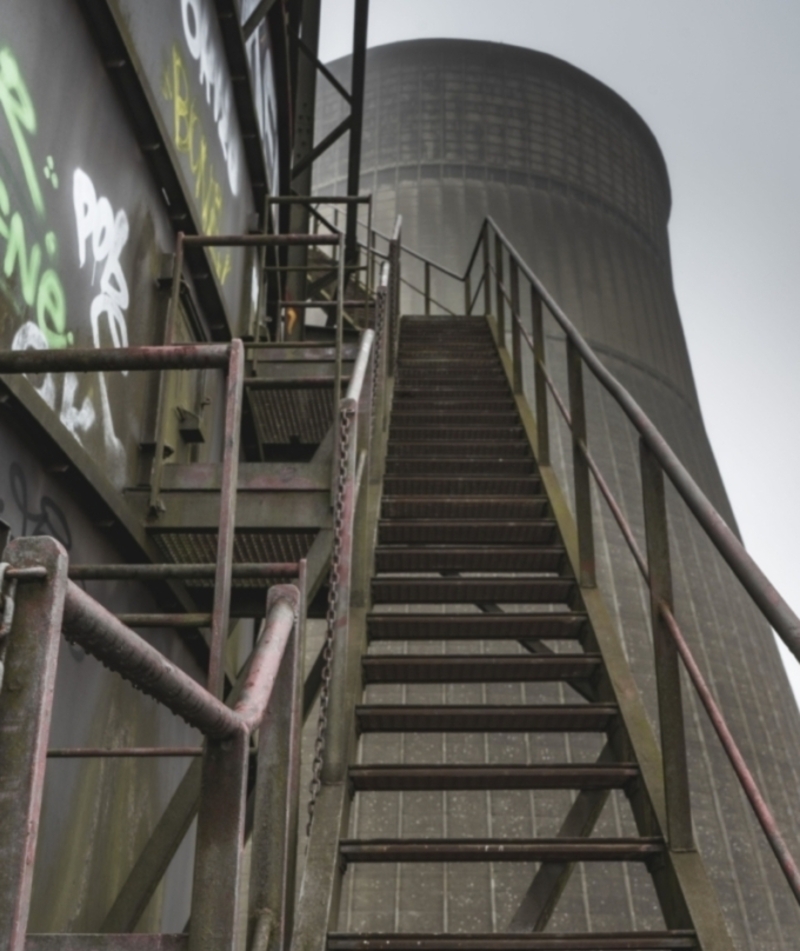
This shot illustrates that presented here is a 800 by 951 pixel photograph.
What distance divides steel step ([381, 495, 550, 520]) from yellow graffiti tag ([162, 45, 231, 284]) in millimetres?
1861

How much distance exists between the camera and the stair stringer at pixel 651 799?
291 centimetres

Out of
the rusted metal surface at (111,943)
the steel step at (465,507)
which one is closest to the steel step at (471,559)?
the steel step at (465,507)

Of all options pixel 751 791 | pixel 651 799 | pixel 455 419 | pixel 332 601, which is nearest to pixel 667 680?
pixel 651 799

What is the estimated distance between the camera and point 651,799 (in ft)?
10.9

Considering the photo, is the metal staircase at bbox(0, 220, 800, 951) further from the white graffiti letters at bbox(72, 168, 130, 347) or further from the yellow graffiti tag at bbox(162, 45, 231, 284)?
the yellow graffiti tag at bbox(162, 45, 231, 284)

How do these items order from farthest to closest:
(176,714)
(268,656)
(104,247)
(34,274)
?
(104,247) → (34,274) → (268,656) → (176,714)

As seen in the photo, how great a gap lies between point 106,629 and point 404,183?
50.0ft

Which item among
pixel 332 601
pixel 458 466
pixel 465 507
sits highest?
pixel 458 466

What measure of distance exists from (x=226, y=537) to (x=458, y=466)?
311 centimetres

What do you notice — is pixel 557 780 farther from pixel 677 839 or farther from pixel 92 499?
pixel 92 499

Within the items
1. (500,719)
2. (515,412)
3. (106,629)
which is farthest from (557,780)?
(515,412)

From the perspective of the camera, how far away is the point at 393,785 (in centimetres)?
359

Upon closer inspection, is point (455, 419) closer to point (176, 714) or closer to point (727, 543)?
point (727, 543)

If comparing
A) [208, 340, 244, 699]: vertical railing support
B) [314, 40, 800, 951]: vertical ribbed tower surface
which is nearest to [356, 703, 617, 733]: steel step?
[208, 340, 244, 699]: vertical railing support
